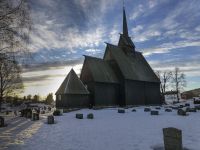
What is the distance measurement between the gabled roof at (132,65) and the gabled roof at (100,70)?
210 centimetres

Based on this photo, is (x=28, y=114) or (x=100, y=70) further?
(x=100, y=70)

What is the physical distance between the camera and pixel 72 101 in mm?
35750

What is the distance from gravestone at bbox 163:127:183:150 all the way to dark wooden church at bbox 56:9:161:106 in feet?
90.6

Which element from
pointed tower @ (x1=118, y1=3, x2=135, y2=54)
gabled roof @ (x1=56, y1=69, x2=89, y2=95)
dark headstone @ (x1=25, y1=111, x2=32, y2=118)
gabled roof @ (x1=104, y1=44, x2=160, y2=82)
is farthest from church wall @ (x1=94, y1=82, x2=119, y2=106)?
dark headstone @ (x1=25, y1=111, x2=32, y2=118)

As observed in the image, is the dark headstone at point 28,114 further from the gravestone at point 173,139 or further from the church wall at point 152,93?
the church wall at point 152,93

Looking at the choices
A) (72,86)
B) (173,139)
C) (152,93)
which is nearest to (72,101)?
(72,86)

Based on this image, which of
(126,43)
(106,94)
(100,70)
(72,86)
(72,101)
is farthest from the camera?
(126,43)

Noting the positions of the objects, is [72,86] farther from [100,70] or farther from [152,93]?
[152,93]

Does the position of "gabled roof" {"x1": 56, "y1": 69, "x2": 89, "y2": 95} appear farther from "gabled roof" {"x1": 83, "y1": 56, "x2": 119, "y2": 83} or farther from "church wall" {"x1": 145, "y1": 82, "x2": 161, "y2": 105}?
"church wall" {"x1": 145, "y1": 82, "x2": 161, "y2": 105}

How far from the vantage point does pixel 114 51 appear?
4566cm

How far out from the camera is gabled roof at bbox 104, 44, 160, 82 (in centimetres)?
4406

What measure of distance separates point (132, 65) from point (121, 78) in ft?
20.2

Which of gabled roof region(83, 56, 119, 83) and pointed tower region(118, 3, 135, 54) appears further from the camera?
pointed tower region(118, 3, 135, 54)

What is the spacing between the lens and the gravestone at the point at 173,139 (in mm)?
8750
